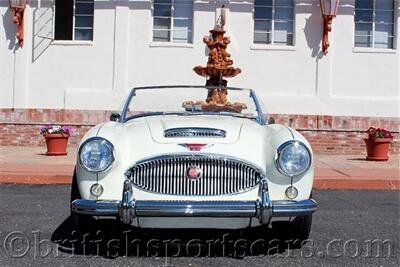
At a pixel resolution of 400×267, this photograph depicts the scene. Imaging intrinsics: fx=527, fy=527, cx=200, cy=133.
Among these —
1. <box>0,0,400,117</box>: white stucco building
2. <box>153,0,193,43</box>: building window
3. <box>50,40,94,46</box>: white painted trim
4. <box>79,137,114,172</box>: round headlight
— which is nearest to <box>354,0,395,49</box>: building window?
<box>0,0,400,117</box>: white stucco building

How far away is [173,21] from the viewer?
13430mm

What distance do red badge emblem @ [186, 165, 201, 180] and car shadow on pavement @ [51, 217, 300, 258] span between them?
582 millimetres

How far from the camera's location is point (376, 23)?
44.5ft

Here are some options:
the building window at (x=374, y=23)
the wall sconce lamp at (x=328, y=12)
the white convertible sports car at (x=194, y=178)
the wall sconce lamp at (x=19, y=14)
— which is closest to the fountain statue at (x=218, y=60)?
the wall sconce lamp at (x=328, y=12)

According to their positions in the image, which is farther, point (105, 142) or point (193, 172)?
point (105, 142)

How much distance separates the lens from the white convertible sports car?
332 cm

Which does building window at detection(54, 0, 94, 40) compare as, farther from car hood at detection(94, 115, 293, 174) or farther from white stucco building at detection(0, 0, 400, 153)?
car hood at detection(94, 115, 293, 174)

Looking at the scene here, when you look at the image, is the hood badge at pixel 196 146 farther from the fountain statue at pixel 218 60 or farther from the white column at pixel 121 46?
the white column at pixel 121 46

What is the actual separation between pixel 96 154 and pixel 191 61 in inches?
384

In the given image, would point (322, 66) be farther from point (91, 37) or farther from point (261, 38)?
point (91, 37)

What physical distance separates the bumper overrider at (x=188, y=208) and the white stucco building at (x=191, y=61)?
32.2 ft

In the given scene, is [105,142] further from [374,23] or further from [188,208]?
[374,23]

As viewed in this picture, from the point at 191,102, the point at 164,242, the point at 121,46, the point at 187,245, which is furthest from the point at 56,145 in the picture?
the point at 187,245

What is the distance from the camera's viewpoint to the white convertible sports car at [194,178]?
3322mm
